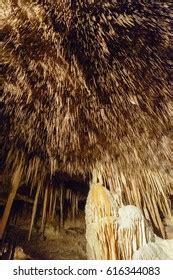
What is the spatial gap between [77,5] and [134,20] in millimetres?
333

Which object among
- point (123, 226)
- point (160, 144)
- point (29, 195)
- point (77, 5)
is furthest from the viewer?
point (29, 195)

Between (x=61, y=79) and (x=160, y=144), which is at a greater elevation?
(x=61, y=79)

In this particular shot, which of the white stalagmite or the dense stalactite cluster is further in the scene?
the white stalagmite

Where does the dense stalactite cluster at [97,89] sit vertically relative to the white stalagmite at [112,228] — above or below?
above

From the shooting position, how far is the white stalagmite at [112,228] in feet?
6.03

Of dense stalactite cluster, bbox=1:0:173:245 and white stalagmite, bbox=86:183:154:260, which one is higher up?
dense stalactite cluster, bbox=1:0:173:245

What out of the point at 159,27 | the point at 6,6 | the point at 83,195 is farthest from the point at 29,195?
the point at 159,27

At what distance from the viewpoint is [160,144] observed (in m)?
2.02

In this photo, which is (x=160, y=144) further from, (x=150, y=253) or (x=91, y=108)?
(x=150, y=253)

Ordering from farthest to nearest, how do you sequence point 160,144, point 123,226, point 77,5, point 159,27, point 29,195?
point 29,195, point 160,144, point 123,226, point 159,27, point 77,5

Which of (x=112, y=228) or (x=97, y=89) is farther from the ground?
(x=97, y=89)

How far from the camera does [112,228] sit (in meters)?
1.93

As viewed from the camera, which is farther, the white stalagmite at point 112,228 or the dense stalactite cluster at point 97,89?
the white stalagmite at point 112,228

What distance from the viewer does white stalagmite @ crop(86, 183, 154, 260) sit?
1839 mm
